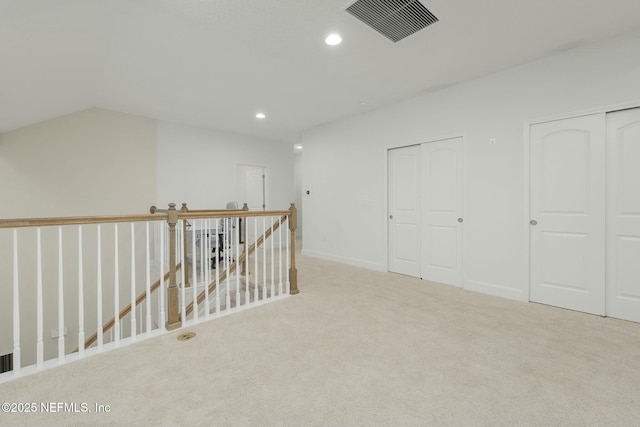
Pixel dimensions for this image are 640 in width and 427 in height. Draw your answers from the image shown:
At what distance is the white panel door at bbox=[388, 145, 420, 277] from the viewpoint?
4.28m

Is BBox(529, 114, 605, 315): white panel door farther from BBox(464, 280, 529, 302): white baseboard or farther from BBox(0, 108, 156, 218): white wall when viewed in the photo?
BBox(0, 108, 156, 218): white wall

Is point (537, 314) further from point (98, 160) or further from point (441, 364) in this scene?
point (98, 160)

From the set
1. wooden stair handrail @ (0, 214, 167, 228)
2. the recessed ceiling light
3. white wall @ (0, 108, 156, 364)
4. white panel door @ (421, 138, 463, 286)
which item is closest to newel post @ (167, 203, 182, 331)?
wooden stair handrail @ (0, 214, 167, 228)

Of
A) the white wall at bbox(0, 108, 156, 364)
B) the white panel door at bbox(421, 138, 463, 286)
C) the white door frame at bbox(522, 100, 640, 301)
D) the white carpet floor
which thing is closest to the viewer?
the white carpet floor

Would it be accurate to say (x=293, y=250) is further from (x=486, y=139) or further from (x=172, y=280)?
(x=486, y=139)

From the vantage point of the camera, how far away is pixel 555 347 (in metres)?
2.22

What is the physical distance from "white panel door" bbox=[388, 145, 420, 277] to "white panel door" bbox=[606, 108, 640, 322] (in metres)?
1.99

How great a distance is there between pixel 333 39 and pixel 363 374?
2799mm

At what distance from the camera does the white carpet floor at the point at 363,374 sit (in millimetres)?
1520

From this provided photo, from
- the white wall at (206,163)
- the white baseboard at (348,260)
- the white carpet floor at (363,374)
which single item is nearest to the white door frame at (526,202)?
the white carpet floor at (363,374)

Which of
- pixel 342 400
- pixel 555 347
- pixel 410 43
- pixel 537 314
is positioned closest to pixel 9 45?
pixel 410 43

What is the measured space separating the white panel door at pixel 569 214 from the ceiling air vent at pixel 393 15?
1797 mm

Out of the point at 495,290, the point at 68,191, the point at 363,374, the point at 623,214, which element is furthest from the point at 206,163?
the point at 623,214

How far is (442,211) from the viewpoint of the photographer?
3.97 metres
